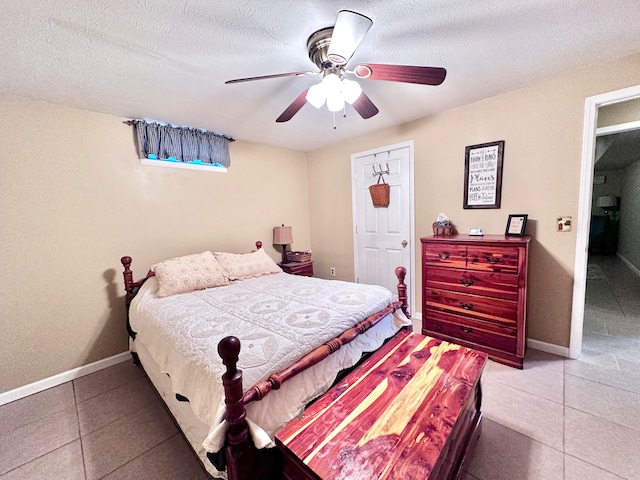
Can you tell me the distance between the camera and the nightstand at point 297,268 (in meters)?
3.55

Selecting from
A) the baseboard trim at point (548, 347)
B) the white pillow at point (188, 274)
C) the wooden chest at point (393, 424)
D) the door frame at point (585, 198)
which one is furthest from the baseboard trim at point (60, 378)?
the door frame at point (585, 198)

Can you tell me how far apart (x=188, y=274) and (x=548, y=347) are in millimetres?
3385

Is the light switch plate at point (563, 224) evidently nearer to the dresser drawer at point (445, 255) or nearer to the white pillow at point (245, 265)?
the dresser drawer at point (445, 255)

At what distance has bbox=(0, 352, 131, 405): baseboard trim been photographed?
2078mm

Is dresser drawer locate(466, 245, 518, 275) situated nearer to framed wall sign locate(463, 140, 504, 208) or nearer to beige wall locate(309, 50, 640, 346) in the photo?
beige wall locate(309, 50, 640, 346)

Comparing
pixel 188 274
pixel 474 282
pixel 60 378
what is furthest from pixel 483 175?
pixel 60 378

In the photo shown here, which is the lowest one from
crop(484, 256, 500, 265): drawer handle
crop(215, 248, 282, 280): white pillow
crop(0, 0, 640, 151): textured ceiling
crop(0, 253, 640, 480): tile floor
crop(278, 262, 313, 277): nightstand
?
crop(0, 253, 640, 480): tile floor

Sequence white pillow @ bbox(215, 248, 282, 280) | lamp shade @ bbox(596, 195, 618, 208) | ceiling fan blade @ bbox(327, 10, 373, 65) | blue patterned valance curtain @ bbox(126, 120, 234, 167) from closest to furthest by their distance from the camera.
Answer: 1. ceiling fan blade @ bbox(327, 10, 373, 65)
2. blue patterned valance curtain @ bbox(126, 120, 234, 167)
3. white pillow @ bbox(215, 248, 282, 280)
4. lamp shade @ bbox(596, 195, 618, 208)

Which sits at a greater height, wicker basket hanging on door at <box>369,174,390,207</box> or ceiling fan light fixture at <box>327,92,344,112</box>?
ceiling fan light fixture at <box>327,92,344,112</box>

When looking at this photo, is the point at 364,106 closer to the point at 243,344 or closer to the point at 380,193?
the point at 380,193

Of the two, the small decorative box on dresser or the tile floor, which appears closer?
the tile floor

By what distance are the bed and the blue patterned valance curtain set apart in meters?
1.13

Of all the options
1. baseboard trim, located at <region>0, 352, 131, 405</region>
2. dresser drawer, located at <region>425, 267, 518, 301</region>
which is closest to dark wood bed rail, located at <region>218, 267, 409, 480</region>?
dresser drawer, located at <region>425, 267, 518, 301</region>

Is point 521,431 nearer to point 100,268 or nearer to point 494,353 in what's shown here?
point 494,353
